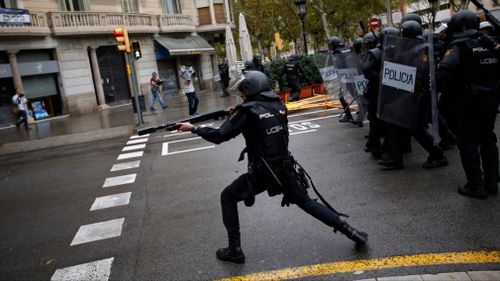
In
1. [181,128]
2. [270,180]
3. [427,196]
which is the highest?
[181,128]

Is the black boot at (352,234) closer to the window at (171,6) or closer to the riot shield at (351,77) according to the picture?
the riot shield at (351,77)

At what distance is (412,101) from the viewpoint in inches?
215

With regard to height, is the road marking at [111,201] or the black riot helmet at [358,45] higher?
the black riot helmet at [358,45]

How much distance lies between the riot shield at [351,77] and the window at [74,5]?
18297 millimetres

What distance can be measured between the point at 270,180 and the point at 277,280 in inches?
30.7

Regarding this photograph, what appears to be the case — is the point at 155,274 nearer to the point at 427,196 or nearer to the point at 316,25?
the point at 427,196

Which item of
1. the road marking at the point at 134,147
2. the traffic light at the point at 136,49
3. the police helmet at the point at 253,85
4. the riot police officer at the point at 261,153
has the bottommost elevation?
the road marking at the point at 134,147

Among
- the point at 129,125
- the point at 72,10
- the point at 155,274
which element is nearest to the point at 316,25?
the point at 72,10

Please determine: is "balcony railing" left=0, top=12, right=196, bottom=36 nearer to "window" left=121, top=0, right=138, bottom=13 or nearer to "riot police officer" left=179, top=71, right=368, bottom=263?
"window" left=121, top=0, right=138, bottom=13

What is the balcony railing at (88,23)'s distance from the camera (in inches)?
830

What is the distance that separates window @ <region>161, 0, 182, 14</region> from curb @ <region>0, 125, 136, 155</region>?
17508 mm

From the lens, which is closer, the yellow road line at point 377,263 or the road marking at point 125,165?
the yellow road line at point 377,263

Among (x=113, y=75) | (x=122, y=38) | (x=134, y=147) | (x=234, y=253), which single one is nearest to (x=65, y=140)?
(x=122, y=38)

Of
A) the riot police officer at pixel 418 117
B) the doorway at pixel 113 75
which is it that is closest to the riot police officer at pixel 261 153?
the riot police officer at pixel 418 117
